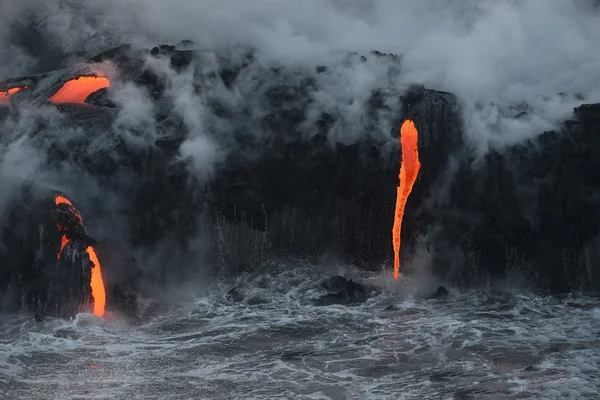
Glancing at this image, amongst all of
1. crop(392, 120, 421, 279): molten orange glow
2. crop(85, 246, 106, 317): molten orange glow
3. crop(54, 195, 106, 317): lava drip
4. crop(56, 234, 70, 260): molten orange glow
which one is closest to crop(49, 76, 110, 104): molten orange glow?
crop(54, 195, 106, 317): lava drip

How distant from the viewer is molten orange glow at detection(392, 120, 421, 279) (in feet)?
77.9

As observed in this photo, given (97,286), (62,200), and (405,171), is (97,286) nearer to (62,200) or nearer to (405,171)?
(62,200)

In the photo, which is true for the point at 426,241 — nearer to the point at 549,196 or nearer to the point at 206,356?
the point at 549,196

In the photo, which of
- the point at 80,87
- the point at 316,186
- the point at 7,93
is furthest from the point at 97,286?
the point at 7,93

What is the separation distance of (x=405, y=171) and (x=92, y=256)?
8.13m

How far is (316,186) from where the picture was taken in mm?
24578

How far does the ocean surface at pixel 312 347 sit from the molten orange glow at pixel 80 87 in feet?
22.0

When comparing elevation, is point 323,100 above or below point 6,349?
above

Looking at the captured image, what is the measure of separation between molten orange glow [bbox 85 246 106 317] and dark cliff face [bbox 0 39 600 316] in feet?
1.37

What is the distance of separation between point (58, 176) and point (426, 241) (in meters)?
9.38

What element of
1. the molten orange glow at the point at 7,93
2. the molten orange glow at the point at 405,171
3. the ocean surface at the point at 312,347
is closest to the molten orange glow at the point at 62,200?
the ocean surface at the point at 312,347

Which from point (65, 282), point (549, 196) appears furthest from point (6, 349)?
point (549, 196)

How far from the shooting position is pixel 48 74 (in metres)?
26.5

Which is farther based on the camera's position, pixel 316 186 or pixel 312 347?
pixel 316 186
